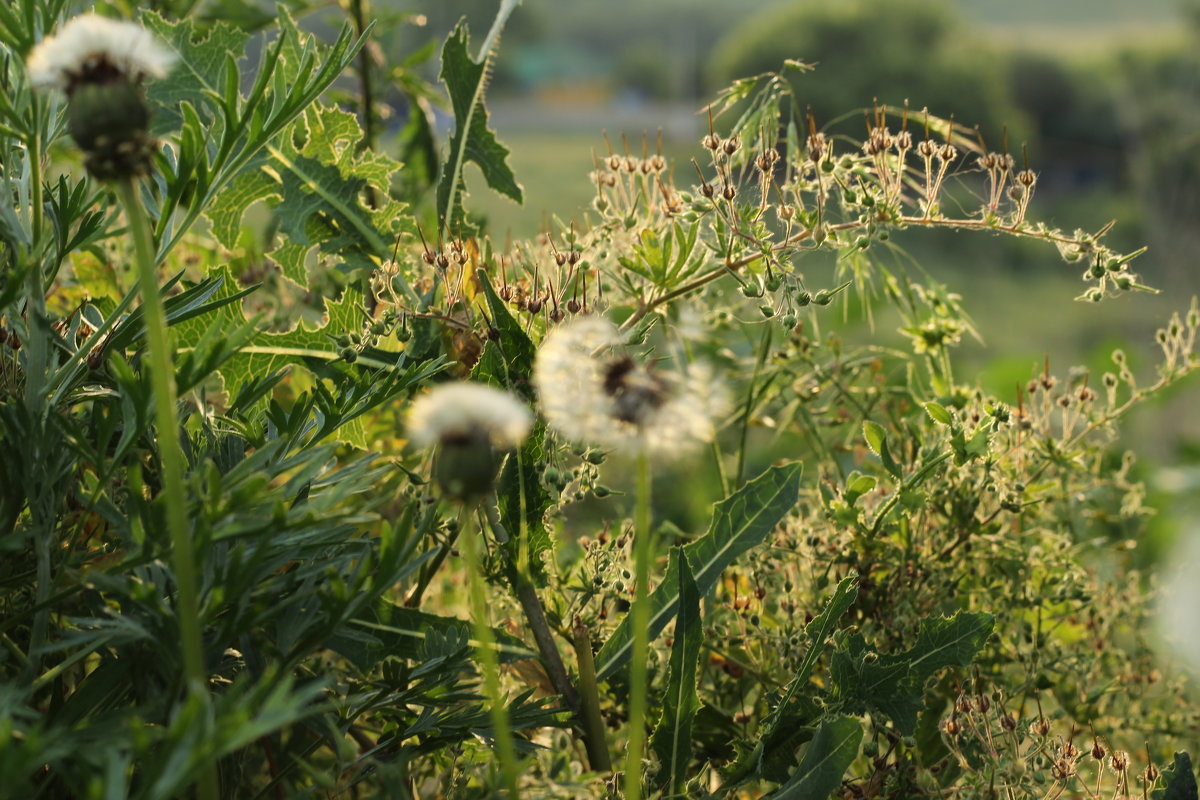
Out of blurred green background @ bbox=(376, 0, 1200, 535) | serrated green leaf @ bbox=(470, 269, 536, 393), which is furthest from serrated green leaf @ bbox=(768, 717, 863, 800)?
blurred green background @ bbox=(376, 0, 1200, 535)

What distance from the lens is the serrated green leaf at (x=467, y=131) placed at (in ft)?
2.49

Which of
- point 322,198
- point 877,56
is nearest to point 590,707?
point 322,198

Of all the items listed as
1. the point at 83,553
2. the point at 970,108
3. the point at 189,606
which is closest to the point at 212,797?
the point at 189,606

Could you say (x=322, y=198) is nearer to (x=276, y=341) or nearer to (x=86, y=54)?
(x=276, y=341)

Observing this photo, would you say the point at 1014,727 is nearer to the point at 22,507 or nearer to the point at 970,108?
the point at 22,507

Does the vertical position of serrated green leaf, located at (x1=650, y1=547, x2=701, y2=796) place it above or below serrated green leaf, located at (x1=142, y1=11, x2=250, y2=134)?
below

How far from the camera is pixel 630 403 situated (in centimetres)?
39

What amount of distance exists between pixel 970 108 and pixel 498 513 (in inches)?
707

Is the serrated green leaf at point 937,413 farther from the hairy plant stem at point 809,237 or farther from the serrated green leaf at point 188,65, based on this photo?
the serrated green leaf at point 188,65

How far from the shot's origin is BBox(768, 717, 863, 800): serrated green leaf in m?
0.50

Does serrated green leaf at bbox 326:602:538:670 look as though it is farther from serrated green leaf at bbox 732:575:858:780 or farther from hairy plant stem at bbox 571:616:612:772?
serrated green leaf at bbox 732:575:858:780

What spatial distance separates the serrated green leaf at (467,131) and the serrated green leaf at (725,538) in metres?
0.29

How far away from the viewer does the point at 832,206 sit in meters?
0.69

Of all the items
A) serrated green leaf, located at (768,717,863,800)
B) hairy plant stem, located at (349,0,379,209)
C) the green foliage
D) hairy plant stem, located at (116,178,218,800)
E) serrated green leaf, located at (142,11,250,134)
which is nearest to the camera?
hairy plant stem, located at (116,178,218,800)
